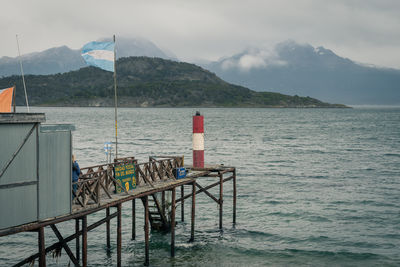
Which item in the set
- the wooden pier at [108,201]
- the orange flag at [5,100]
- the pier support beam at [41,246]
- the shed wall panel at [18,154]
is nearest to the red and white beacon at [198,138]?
the wooden pier at [108,201]

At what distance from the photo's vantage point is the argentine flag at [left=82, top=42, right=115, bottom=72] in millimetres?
22906

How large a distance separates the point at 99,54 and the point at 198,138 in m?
7.59

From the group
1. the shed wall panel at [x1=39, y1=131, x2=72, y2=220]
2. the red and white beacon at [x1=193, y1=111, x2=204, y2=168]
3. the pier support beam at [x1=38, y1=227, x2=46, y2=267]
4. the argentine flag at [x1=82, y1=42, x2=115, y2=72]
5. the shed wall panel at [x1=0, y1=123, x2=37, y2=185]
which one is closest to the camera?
the shed wall panel at [x1=0, y1=123, x2=37, y2=185]

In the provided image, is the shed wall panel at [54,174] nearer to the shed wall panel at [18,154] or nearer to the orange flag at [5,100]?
the shed wall panel at [18,154]

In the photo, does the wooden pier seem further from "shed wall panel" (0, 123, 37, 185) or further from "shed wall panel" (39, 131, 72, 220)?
"shed wall panel" (0, 123, 37, 185)

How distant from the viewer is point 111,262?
2262 cm

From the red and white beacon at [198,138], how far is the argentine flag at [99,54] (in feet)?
20.9

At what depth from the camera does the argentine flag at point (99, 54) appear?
22.9m

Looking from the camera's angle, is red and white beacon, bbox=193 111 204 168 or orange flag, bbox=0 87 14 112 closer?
orange flag, bbox=0 87 14 112

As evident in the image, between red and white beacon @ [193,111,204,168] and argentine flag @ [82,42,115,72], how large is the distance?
6357 mm

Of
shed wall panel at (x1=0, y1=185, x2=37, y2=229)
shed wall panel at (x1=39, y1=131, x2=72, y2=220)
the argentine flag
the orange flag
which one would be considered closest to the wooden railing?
shed wall panel at (x1=39, y1=131, x2=72, y2=220)

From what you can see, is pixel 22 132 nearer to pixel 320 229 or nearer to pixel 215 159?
pixel 320 229

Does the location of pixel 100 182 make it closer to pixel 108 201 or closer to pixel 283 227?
pixel 108 201

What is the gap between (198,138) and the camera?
2730 centimetres
